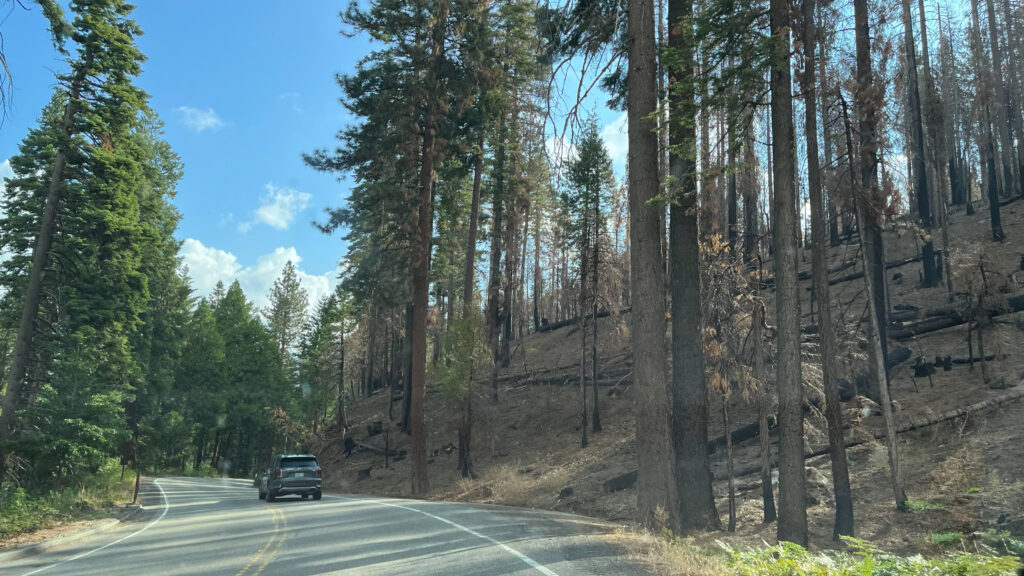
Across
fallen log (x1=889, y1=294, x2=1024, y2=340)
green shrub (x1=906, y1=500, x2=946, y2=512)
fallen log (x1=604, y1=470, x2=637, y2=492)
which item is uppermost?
fallen log (x1=889, y1=294, x2=1024, y2=340)

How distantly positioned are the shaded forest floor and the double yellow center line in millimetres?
7957

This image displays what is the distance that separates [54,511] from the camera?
54.4 ft

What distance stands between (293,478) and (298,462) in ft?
2.92

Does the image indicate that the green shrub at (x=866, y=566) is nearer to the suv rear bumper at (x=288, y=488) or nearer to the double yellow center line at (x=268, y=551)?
the double yellow center line at (x=268, y=551)

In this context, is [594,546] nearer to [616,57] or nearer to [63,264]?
[616,57]

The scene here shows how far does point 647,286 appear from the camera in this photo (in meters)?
12.5

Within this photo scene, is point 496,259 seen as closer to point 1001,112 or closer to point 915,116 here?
point 915,116

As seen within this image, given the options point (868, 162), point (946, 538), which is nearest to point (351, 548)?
point (946, 538)

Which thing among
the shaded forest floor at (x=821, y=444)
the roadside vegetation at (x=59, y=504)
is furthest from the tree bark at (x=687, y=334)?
the roadside vegetation at (x=59, y=504)

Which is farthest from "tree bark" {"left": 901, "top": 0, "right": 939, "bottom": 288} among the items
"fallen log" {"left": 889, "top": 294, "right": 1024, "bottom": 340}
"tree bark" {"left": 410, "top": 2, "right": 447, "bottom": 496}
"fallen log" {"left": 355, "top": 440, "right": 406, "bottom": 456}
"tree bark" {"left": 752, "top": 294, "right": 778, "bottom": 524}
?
"fallen log" {"left": 355, "top": 440, "right": 406, "bottom": 456}

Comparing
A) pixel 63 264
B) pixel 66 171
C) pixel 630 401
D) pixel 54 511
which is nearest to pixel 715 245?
pixel 630 401

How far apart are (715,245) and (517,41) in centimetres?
1340

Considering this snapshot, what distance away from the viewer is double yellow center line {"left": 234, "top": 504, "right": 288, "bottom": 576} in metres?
8.84

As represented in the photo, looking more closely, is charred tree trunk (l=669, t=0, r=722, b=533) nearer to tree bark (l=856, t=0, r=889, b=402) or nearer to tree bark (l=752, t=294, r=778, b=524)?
tree bark (l=752, t=294, r=778, b=524)
